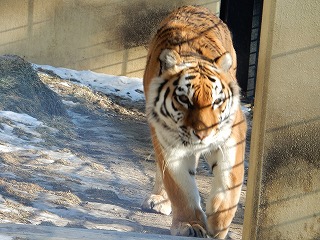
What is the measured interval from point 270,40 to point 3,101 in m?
4.64

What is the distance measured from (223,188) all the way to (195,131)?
15.4 inches

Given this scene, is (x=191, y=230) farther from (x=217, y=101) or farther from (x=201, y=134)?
(x=217, y=101)

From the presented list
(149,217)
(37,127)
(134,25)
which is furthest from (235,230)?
(134,25)

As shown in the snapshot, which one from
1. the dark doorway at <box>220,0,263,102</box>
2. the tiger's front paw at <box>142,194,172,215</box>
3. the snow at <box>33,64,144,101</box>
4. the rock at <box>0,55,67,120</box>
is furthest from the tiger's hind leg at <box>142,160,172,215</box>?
the dark doorway at <box>220,0,263,102</box>

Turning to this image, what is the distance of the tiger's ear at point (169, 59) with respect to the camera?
13.8ft

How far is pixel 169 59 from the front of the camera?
428 cm

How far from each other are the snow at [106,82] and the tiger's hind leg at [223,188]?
4369 mm

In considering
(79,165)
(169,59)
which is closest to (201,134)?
(169,59)

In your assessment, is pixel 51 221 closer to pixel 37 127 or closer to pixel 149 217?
pixel 149 217

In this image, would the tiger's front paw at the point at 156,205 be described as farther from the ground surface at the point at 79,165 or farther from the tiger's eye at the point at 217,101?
the tiger's eye at the point at 217,101

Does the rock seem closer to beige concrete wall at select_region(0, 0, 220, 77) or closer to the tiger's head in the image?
beige concrete wall at select_region(0, 0, 220, 77)

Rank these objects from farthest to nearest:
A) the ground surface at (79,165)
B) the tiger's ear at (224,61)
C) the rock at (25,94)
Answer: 1. the rock at (25,94)
2. the ground surface at (79,165)
3. the tiger's ear at (224,61)

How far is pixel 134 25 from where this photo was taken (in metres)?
9.12

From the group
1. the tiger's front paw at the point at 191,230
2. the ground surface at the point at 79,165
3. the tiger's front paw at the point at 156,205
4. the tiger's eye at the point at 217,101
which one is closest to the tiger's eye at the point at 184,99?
the tiger's eye at the point at 217,101
